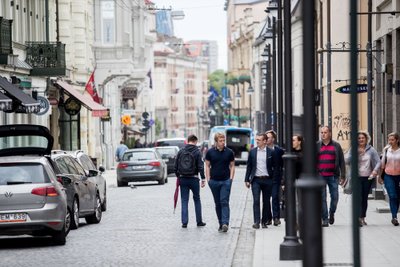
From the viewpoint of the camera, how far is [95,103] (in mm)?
57000

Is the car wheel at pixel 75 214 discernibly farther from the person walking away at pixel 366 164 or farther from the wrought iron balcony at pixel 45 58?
the wrought iron balcony at pixel 45 58

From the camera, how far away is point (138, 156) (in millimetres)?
49156

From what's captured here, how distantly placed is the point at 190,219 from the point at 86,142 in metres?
37.2

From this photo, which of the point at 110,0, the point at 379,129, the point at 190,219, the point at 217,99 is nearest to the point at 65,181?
the point at 190,219

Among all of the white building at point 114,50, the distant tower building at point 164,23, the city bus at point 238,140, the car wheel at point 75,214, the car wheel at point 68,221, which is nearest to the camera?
the car wheel at point 68,221

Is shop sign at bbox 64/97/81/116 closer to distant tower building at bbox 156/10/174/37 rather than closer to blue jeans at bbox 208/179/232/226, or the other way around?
blue jeans at bbox 208/179/232/226

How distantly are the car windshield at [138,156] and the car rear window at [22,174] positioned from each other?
92.7ft

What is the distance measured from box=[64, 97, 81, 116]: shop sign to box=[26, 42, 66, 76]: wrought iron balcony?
5579 mm

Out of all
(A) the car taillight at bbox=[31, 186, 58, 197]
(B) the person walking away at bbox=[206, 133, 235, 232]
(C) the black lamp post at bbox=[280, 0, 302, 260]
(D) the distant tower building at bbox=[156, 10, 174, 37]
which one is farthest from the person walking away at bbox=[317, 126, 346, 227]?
(D) the distant tower building at bbox=[156, 10, 174, 37]

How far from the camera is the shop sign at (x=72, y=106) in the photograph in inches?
2080

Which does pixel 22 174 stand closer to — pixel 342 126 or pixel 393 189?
pixel 393 189

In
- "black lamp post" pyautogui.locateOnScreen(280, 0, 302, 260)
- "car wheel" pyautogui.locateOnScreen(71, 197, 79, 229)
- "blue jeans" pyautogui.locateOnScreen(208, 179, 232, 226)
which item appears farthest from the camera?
"car wheel" pyautogui.locateOnScreen(71, 197, 79, 229)

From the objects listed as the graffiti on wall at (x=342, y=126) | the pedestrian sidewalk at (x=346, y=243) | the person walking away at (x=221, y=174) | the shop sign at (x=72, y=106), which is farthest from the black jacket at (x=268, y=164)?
the shop sign at (x=72, y=106)

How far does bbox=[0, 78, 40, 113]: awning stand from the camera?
3931 cm
